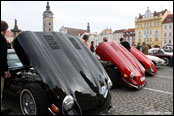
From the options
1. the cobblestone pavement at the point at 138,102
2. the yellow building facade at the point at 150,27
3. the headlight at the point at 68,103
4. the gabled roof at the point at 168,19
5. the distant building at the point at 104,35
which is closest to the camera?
the headlight at the point at 68,103

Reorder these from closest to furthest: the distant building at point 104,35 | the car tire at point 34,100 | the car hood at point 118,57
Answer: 1. the car tire at point 34,100
2. the car hood at point 118,57
3. the distant building at point 104,35

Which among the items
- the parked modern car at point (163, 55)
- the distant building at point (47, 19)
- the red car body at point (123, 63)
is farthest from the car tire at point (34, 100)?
the distant building at point (47, 19)

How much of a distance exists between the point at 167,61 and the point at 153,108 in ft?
30.4

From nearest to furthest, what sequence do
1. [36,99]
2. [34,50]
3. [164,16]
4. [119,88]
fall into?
[36,99]
[34,50]
[119,88]
[164,16]

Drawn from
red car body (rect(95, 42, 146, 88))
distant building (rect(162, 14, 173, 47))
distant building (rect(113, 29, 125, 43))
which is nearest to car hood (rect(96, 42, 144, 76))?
red car body (rect(95, 42, 146, 88))

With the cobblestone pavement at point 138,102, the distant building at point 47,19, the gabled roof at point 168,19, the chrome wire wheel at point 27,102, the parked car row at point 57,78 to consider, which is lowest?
the cobblestone pavement at point 138,102

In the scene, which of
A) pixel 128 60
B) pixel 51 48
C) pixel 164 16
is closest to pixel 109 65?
pixel 128 60

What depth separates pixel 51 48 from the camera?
10.7 ft

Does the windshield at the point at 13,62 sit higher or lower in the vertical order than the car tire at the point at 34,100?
higher

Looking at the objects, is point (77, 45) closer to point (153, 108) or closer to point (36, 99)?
point (36, 99)

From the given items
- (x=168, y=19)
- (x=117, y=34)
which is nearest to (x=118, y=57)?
→ (x=168, y=19)

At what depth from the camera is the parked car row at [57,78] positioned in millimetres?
2631

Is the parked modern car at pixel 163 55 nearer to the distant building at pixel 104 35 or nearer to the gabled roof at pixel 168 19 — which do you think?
the gabled roof at pixel 168 19

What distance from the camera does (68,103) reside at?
252 centimetres
